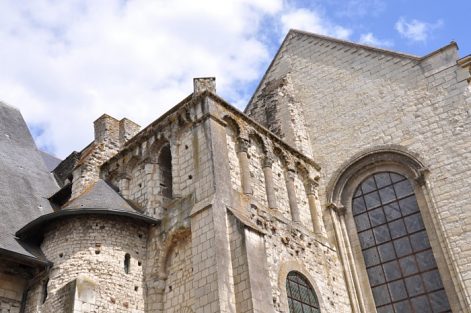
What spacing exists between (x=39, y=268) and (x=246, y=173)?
4.28 meters

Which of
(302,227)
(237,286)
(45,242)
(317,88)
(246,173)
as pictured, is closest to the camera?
(237,286)

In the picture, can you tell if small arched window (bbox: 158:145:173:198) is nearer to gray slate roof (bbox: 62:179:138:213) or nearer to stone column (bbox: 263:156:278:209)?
gray slate roof (bbox: 62:179:138:213)

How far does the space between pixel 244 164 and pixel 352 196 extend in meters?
3.37

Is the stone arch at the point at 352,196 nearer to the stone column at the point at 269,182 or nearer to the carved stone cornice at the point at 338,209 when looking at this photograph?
the carved stone cornice at the point at 338,209

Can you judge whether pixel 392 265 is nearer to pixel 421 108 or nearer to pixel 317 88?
pixel 421 108

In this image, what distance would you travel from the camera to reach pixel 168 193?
11.5 metres

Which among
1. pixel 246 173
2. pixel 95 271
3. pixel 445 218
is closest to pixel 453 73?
pixel 445 218

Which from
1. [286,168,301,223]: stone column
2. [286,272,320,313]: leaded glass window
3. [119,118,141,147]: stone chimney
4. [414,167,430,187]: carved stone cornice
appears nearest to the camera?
[286,272,320,313]: leaded glass window

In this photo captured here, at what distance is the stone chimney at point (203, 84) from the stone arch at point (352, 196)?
4028 mm

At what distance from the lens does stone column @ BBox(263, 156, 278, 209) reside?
11.4 metres

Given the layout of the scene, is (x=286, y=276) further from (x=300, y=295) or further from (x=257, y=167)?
(x=257, y=167)

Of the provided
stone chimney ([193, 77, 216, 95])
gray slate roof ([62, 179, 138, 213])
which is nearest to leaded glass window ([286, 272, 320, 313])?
gray slate roof ([62, 179, 138, 213])

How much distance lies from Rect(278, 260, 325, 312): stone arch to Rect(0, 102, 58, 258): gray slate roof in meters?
4.51

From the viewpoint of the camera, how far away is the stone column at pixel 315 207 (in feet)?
41.2
